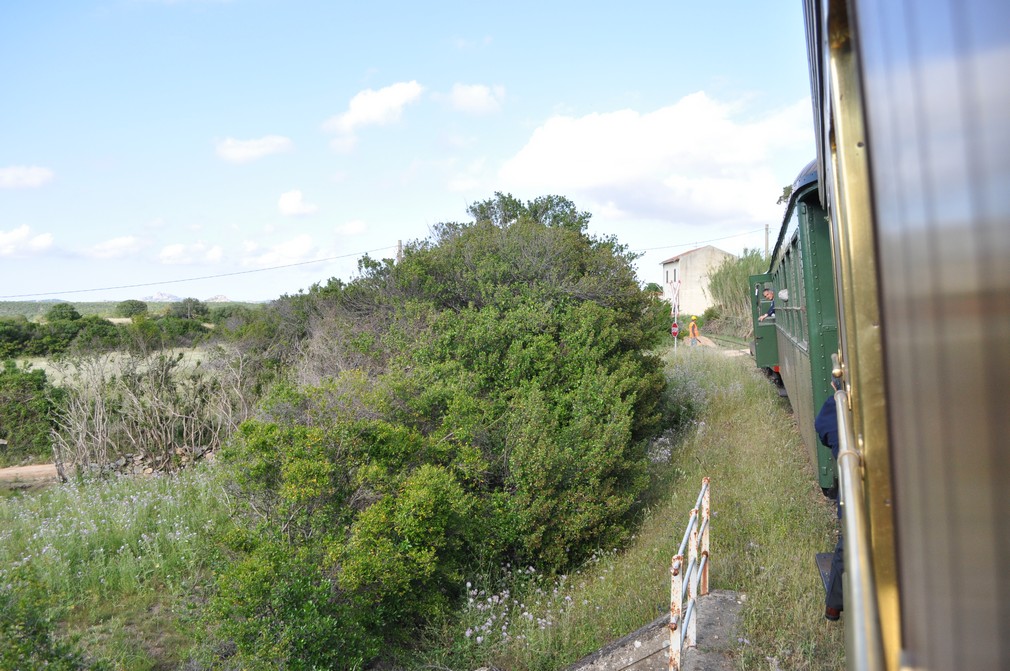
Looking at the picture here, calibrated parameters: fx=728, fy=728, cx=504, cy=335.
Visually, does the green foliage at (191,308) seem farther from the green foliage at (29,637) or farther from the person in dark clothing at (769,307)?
the green foliage at (29,637)

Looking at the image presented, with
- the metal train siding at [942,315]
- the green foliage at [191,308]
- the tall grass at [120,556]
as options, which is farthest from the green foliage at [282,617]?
the green foliage at [191,308]

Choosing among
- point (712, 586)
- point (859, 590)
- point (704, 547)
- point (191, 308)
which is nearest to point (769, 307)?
point (712, 586)

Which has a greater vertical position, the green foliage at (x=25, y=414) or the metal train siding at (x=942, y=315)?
the metal train siding at (x=942, y=315)

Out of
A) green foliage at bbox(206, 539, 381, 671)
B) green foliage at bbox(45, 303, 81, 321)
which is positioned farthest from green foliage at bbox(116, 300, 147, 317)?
green foliage at bbox(206, 539, 381, 671)

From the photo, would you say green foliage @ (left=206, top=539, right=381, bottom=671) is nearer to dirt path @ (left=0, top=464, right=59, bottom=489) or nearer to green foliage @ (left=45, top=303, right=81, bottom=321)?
dirt path @ (left=0, top=464, right=59, bottom=489)

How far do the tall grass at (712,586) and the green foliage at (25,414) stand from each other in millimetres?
12913

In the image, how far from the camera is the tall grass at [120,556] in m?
6.63

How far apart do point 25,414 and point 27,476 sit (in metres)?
2.49

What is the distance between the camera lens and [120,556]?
8.08m

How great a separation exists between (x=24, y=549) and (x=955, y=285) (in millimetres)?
10171

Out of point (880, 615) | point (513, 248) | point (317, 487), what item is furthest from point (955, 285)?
point (513, 248)

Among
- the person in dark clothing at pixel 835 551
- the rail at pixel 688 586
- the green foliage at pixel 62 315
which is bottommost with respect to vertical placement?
the rail at pixel 688 586

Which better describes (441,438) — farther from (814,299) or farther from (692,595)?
(814,299)

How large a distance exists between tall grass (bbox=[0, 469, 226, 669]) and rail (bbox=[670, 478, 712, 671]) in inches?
159
